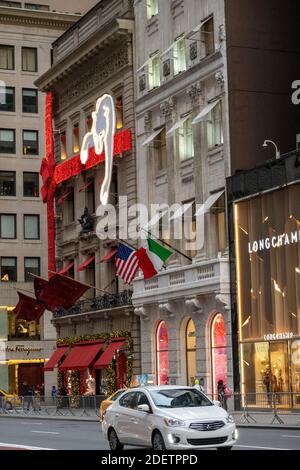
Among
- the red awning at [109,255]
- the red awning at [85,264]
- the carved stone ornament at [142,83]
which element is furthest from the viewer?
the red awning at [85,264]

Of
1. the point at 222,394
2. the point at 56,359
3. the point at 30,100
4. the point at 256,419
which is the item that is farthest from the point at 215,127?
the point at 30,100

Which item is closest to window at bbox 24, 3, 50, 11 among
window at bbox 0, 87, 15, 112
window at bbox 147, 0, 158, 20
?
window at bbox 0, 87, 15, 112

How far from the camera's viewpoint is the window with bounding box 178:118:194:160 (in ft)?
176

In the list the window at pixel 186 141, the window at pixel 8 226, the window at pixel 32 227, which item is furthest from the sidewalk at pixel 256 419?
the window at pixel 32 227

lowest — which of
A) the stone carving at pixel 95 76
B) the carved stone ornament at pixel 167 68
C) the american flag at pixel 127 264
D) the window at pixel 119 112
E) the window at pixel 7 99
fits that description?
the american flag at pixel 127 264

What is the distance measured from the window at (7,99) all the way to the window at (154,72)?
105 ft

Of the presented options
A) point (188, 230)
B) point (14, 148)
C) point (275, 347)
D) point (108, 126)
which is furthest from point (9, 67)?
point (275, 347)

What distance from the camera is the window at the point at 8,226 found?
8719cm

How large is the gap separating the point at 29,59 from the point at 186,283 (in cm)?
4314

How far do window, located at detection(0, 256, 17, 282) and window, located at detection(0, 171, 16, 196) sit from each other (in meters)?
5.31

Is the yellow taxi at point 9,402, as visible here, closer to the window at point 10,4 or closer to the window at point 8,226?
the window at point 8,226

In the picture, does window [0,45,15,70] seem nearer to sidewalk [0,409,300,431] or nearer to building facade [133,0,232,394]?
building facade [133,0,232,394]
